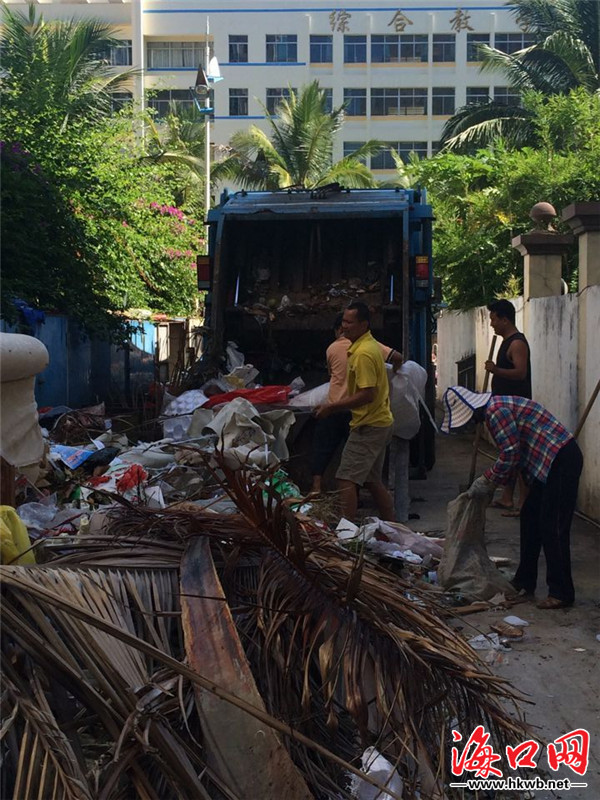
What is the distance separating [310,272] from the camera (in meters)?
9.16

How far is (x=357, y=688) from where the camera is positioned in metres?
2.51

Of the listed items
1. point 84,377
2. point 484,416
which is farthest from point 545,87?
point 484,416

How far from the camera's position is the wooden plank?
2.27 m

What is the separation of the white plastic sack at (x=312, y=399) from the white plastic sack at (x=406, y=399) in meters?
0.62

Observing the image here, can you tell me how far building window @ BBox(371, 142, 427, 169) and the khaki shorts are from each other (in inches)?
1456

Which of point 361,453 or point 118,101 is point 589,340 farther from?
point 118,101

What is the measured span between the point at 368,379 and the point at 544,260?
4.50m

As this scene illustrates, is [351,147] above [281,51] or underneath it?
underneath

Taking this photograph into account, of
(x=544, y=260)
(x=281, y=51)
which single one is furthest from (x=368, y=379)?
(x=281, y=51)

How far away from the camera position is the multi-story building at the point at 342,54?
132 ft

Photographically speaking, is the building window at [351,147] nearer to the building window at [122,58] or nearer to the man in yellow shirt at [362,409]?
the building window at [122,58]

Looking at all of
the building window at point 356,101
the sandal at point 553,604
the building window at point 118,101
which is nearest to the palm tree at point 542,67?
the building window at point 118,101

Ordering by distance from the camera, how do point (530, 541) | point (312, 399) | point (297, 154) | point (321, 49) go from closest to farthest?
point (530, 541)
point (312, 399)
point (297, 154)
point (321, 49)

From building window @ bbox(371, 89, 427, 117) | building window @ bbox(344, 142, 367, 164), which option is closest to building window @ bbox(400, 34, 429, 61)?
building window @ bbox(371, 89, 427, 117)
